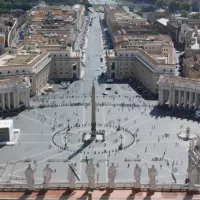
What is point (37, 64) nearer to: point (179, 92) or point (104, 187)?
point (179, 92)

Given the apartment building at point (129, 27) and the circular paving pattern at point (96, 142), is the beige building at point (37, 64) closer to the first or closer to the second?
the circular paving pattern at point (96, 142)

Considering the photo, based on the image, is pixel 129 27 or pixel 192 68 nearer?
pixel 192 68

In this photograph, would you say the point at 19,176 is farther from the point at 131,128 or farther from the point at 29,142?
the point at 131,128

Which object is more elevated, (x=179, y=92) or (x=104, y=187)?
(x=104, y=187)

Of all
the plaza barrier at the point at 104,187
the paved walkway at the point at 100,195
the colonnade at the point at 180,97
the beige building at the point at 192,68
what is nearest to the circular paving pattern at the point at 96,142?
the colonnade at the point at 180,97

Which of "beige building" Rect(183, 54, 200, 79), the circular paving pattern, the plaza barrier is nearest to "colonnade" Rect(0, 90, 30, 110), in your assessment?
the circular paving pattern

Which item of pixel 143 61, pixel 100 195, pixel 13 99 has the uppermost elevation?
pixel 143 61

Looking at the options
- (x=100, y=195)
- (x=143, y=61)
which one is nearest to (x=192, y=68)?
(x=143, y=61)

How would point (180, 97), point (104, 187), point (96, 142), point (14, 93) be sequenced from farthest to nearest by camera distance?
point (180, 97)
point (14, 93)
point (96, 142)
point (104, 187)
